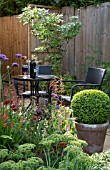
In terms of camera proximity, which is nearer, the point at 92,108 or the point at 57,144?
the point at 57,144

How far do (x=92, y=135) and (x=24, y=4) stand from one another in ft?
14.5

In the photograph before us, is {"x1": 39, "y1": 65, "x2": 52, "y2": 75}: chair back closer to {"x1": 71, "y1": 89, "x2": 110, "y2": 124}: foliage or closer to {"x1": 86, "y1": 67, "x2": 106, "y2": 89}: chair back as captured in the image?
{"x1": 86, "y1": 67, "x2": 106, "y2": 89}: chair back

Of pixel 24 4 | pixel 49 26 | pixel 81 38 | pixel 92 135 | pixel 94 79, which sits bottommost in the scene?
pixel 92 135

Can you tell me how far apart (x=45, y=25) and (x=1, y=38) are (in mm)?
2748

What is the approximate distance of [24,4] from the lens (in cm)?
632

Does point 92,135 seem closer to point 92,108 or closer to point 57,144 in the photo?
point 92,108

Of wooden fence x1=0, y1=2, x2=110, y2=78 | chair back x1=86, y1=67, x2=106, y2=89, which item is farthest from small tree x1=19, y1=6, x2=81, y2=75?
chair back x1=86, y1=67, x2=106, y2=89

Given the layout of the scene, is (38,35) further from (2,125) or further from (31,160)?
(31,160)

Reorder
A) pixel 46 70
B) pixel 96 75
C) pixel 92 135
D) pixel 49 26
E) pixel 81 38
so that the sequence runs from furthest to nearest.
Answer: pixel 81 38 → pixel 49 26 → pixel 46 70 → pixel 96 75 → pixel 92 135

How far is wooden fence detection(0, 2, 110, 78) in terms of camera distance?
15.7ft

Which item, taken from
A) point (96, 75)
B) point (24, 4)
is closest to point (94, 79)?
point (96, 75)

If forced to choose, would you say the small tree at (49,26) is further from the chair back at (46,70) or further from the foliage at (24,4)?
the chair back at (46,70)

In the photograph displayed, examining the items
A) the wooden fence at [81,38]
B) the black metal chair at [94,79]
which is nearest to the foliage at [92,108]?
the black metal chair at [94,79]

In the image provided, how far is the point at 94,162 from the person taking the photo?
1.63 m
